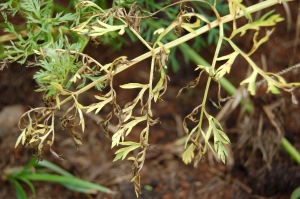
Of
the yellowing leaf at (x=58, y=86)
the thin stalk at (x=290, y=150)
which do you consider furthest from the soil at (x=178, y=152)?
the yellowing leaf at (x=58, y=86)

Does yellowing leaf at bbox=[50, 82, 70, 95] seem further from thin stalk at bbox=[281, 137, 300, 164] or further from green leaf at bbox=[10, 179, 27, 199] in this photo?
thin stalk at bbox=[281, 137, 300, 164]

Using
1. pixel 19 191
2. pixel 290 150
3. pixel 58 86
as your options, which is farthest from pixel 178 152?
pixel 58 86

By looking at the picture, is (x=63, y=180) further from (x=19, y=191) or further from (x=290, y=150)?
(x=290, y=150)

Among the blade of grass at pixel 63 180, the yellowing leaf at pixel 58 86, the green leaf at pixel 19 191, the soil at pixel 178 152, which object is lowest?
the soil at pixel 178 152

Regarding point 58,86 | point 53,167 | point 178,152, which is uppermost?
point 58,86

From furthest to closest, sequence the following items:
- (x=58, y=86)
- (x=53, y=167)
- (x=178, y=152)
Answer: (x=178, y=152), (x=53, y=167), (x=58, y=86)

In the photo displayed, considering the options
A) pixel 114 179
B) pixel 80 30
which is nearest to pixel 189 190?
pixel 114 179

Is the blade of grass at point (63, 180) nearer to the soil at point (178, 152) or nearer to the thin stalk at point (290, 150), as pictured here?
the soil at point (178, 152)

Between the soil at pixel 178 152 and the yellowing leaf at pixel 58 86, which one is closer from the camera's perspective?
the yellowing leaf at pixel 58 86
